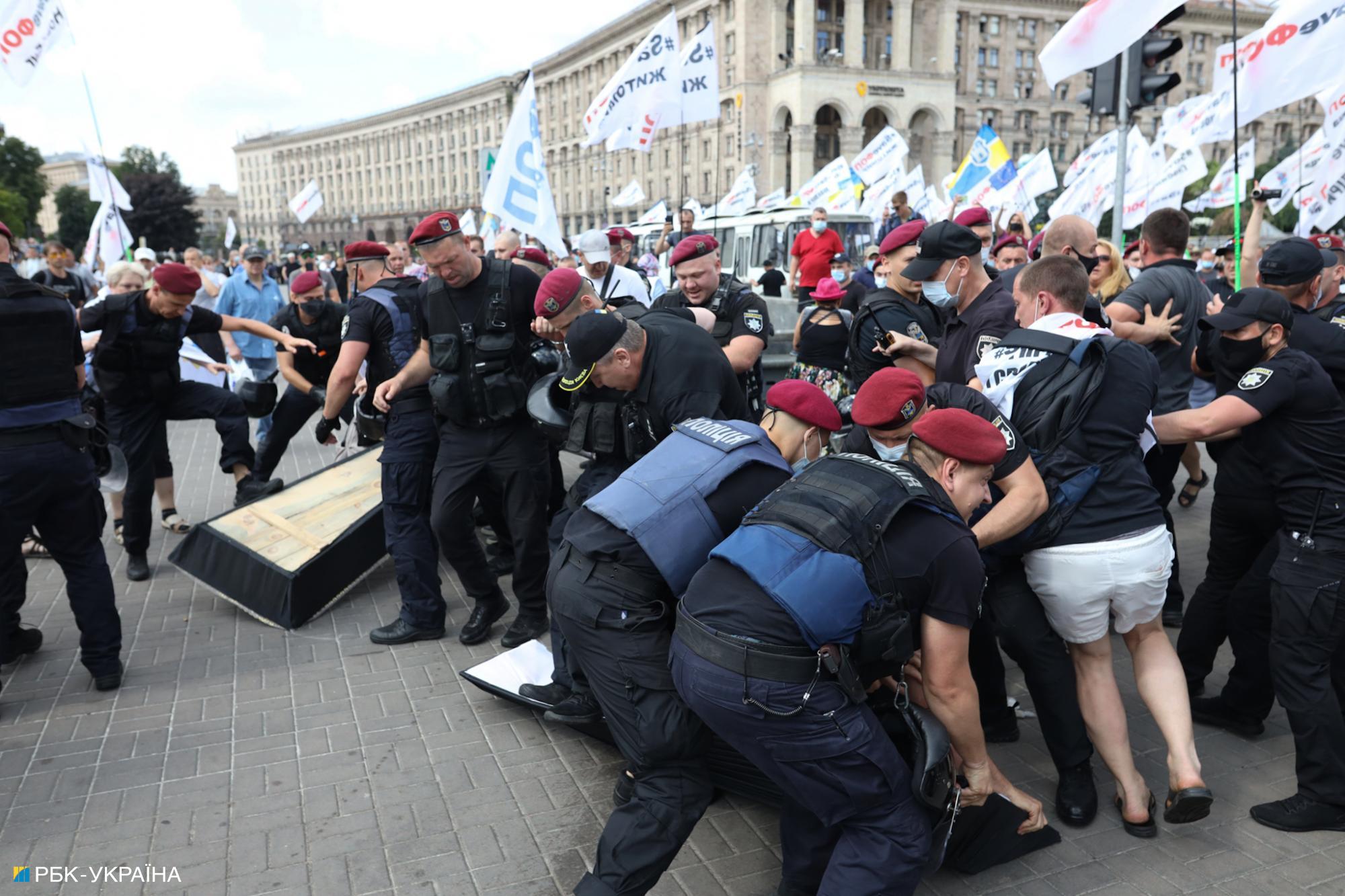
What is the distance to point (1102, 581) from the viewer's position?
3.28 meters

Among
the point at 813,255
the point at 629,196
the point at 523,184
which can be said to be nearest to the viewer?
the point at 523,184

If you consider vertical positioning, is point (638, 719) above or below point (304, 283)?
below

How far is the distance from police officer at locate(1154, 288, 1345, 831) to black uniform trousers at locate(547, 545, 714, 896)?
7.18 ft

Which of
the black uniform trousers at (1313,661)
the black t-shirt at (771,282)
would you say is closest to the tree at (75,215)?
the black t-shirt at (771,282)

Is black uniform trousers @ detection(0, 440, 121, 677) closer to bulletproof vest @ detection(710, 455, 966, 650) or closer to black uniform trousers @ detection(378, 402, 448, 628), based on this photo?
black uniform trousers @ detection(378, 402, 448, 628)

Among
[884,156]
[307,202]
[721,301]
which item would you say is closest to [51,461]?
[721,301]

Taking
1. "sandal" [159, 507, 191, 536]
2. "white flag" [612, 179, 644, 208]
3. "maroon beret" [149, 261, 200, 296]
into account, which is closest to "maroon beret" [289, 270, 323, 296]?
"maroon beret" [149, 261, 200, 296]

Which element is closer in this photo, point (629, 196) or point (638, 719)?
point (638, 719)

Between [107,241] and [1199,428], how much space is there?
14.9m

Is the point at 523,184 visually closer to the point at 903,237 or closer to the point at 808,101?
the point at 903,237

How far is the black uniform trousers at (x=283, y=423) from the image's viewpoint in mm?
7574

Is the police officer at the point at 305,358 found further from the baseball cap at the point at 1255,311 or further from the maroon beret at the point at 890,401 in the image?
the baseball cap at the point at 1255,311

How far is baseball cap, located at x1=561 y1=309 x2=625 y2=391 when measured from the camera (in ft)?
11.0

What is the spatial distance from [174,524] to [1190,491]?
7.96 meters
